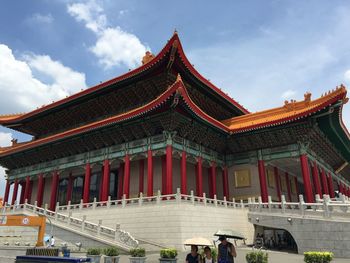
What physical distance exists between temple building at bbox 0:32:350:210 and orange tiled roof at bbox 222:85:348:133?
80 mm

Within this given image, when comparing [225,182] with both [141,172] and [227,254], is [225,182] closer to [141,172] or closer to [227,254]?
[141,172]

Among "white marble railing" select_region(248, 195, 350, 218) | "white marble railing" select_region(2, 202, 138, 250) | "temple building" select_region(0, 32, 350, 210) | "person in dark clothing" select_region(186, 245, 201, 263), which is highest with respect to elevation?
"temple building" select_region(0, 32, 350, 210)

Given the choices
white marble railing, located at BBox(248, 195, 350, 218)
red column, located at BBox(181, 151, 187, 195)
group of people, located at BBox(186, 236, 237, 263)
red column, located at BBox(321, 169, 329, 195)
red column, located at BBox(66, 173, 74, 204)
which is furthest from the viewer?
red column, located at BBox(66, 173, 74, 204)

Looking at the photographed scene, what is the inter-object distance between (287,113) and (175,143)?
9890mm

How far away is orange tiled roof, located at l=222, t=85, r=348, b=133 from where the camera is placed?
2234 cm

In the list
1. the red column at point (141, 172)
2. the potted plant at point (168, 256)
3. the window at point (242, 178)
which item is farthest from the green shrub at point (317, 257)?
the window at point (242, 178)

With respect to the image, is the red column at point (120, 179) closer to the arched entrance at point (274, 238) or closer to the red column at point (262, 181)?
the arched entrance at point (274, 238)

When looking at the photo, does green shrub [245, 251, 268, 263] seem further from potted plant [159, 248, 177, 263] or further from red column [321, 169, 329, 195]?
red column [321, 169, 329, 195]

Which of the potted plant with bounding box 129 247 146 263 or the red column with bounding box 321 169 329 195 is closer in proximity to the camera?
the potted plant with bounding box 129 247 146 263

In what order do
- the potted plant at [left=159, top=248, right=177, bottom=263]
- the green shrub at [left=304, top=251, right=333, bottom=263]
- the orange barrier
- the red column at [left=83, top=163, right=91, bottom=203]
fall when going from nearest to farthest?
the green shrub at [left=304, top=251, right=333, bottom=263]
the potted plant at [left=159, top=248, right=177, bottom=263]
the orange barrier
the red column at [left=83, top=163, right=91, bottom=203]

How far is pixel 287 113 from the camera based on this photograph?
25.9 metres

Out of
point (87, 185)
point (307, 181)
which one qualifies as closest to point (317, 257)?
point (307, 181)

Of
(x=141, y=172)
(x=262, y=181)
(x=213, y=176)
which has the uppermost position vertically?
(x=141, y=172)

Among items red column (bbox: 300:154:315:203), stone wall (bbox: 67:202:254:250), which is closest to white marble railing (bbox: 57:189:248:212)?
stone wall (bbox: 67:202:254:250)
